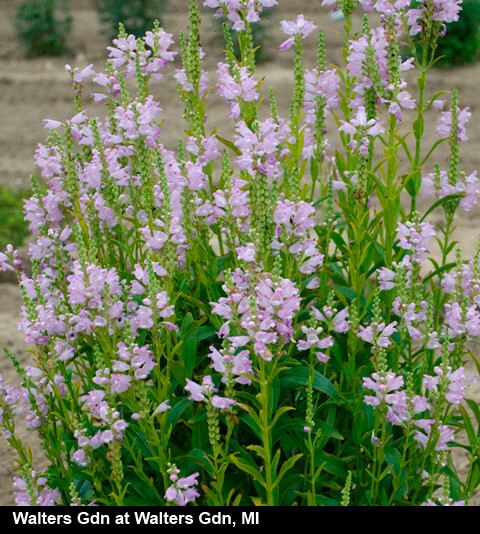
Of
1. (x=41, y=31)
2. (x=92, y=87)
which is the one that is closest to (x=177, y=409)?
(x=92, y=87)

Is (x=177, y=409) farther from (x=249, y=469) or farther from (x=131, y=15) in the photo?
(x=131, y=15)

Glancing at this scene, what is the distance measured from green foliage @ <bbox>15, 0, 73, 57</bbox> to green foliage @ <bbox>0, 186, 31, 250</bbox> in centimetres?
442

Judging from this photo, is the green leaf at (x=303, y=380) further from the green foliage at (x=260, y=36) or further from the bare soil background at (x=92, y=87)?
A: the green foliage at (x=260, y=36)

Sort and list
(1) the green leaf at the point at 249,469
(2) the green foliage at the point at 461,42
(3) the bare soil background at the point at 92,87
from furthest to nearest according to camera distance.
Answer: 1. (2) the green foliage at the point at 461,42
2. (3) the bare soil background at the point at 92,87
3. (1) the green leaf at the point at 249,469

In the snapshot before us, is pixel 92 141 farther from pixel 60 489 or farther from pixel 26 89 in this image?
pixel 26 89

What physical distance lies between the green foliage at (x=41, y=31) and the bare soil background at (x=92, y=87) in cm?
17

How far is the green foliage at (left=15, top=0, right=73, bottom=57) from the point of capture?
11125 millimetres

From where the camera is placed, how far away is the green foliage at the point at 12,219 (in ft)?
21.5

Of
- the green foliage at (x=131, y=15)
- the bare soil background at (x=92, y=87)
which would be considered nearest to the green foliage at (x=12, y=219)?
the bare soil background at (x=92, y=87)

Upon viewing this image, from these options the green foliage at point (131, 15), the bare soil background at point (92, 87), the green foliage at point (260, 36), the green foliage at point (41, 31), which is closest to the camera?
the bare soil background at point (92, 87)

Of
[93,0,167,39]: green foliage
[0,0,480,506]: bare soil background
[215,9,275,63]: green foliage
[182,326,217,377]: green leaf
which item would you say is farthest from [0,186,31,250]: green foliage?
[93,0,167,39]: green foliage

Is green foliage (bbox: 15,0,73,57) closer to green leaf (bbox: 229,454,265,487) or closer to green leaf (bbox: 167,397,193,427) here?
green leaf (bbox: 167,397,193,427)

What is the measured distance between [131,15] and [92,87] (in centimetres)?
130

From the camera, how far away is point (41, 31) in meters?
11.1
